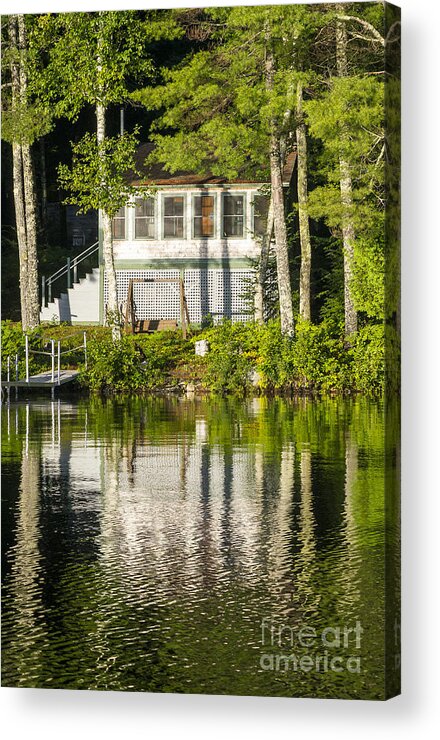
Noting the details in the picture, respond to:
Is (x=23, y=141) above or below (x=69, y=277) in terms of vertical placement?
above

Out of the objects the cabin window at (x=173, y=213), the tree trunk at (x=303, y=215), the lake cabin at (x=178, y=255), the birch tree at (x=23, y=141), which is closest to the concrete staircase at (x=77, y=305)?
the lake cabin at (x=178, y=255)

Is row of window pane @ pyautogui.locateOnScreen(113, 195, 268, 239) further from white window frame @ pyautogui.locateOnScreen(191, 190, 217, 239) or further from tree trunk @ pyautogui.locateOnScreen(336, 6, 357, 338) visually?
tree trunk @ pyautogui.locateOnScreen(336, 6, 357, 338)

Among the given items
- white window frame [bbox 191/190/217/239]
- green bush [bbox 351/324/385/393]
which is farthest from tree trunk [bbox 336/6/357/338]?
white window frame [bbox 191/190/217/239]

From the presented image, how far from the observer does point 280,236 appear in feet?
30.7

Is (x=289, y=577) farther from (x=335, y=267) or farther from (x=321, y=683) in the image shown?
(x=335, y=267)

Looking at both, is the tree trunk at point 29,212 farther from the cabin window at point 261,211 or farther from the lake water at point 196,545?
the cabin window at point 261,211

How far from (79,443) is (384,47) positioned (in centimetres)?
299

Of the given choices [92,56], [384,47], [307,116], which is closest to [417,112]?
[384,47]

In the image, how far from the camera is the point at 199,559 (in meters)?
8.52

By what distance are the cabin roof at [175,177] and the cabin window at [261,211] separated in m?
0.11

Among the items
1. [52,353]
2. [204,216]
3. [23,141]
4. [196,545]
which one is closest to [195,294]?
[204,216]

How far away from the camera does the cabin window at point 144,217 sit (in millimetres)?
9547

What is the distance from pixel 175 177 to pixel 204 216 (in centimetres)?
37

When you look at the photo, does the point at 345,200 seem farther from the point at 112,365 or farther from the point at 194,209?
the point at 112,365
